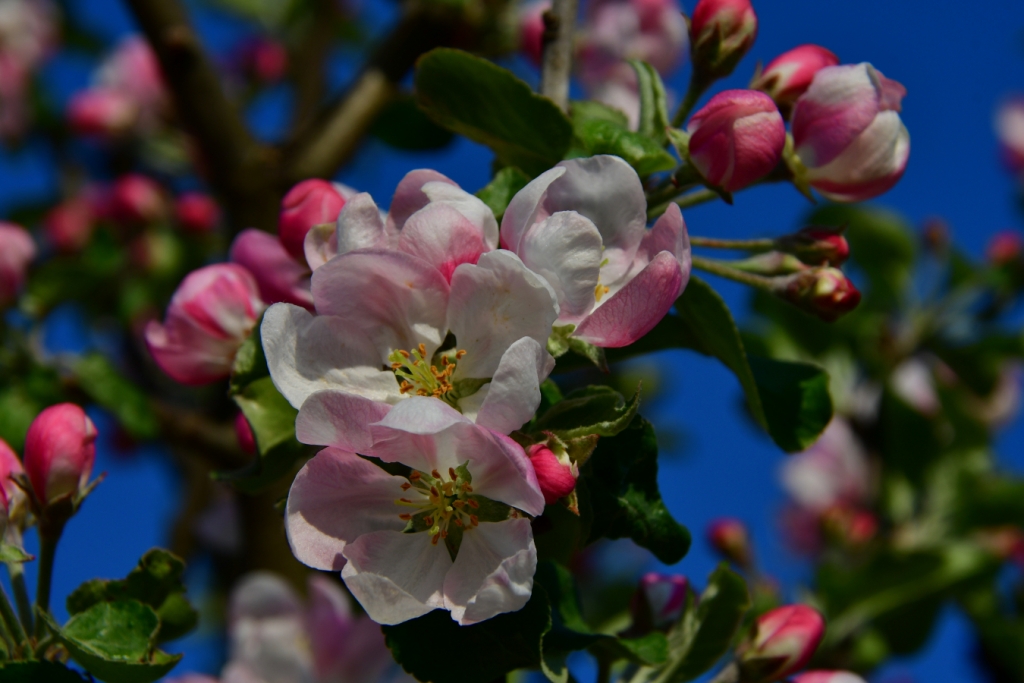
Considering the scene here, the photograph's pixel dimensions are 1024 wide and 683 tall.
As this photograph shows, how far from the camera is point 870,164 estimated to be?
1.09 m

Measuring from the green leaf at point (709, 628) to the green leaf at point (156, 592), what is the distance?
56 centimetres

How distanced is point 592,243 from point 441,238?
134 millimetres

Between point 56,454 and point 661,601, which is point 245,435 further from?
point 661,601

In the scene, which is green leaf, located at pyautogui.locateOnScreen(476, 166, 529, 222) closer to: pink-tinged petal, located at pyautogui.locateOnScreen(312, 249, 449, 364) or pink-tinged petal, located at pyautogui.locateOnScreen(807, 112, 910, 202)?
pink-tinged petal, located at pyautogui.locateOnScreen(312, 249, 449, 364)

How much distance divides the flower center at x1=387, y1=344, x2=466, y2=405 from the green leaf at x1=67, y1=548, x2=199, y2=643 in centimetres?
35

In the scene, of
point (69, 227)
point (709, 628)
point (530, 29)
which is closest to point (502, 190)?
point (709, 628)

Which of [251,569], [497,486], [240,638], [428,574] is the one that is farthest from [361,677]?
[497,486]

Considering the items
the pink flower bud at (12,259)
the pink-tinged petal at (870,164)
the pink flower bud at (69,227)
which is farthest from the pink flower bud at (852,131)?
the pink flower bud at (69,227)

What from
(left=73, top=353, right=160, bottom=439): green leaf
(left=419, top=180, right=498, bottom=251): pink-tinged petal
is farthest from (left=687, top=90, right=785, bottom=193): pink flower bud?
(left=73, top=353, right=160, bottom=439): green leaf

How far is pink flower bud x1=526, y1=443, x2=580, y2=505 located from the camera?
815mm

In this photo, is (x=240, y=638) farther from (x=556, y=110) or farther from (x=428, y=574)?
(x=556, y=110)

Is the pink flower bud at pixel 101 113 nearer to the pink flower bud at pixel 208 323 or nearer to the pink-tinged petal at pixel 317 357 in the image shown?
the pink flower bud at pixel 208 323

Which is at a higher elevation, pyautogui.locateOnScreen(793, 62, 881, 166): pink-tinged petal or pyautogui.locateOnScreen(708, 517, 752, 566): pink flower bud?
pyautogui.locateOnScreen(793, 62, 881, 166): pink-tinged petal

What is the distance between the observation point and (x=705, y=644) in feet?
3.80
